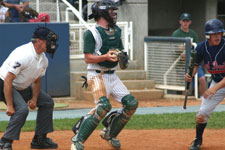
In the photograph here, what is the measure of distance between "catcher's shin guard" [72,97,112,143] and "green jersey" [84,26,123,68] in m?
0.56

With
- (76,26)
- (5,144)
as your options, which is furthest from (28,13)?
(5,144)

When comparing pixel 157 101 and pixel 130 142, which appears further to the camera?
pixel 157 101

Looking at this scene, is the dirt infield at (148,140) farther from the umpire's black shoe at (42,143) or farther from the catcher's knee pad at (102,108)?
the catcher's knee pad at (102,108)

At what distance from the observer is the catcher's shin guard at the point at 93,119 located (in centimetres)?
721

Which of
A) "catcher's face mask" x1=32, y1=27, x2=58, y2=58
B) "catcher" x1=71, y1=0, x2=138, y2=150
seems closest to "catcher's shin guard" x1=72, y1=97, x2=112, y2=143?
"catcher" x1=71, y1=0, x2=138, y2=150

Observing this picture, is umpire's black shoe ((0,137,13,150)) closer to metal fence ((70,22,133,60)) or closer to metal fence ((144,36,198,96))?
metal fence ((70,22,133,60))

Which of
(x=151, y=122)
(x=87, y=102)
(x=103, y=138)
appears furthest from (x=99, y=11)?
(x=87, y=102)

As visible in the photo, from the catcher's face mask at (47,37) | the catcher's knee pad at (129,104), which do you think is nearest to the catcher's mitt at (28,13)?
the catcher's face mask at (47,37)

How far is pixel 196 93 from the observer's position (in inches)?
541

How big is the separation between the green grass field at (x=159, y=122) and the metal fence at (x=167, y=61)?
2.84 m

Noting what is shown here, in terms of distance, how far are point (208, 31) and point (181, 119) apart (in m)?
3.68

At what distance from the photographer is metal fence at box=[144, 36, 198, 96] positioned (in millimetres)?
13953

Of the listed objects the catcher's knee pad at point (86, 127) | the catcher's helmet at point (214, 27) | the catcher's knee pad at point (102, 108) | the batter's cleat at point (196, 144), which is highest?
the catcher's helmet at point (214, 27)

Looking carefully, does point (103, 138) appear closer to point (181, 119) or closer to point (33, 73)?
point (33, 73)
